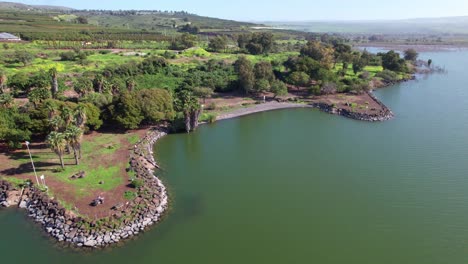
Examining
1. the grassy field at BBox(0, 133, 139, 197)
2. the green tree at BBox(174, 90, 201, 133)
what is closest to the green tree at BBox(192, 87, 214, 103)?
the green tree at BBox(174, 90, 201, 133)

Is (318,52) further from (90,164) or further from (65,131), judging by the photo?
(65,131)

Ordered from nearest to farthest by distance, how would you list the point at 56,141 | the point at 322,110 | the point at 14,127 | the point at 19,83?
the point at 56,141 → the point at 14,127 → the point at 19,83 → the point at 322,110

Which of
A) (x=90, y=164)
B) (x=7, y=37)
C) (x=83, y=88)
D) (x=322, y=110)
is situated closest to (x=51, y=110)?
(x=90, y=164)

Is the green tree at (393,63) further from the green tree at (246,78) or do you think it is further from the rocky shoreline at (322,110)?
the green tree at (246,78)

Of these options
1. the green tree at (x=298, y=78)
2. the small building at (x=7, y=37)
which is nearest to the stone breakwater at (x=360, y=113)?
the green tree at (x=298, y=78)

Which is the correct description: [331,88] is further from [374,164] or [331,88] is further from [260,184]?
[260,184]

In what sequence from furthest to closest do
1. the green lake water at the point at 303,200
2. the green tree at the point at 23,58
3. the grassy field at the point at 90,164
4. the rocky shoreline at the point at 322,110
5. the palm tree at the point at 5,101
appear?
the green tree at the point at 23,58
the rocky shoreline at the point at 322,110
the palm tree at the point at 5,101
the grassy field at the point at 90,164
the green lake water at the point at 303,200

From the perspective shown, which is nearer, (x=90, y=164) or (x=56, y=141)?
(x=56, y=141)
